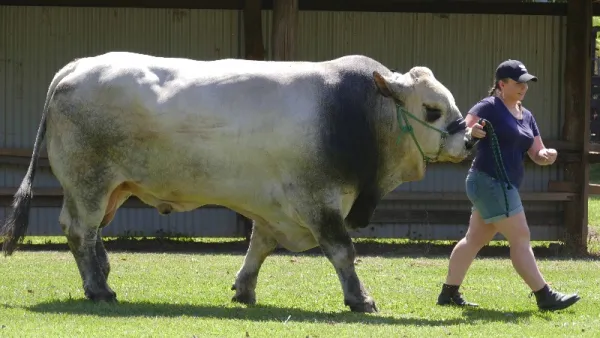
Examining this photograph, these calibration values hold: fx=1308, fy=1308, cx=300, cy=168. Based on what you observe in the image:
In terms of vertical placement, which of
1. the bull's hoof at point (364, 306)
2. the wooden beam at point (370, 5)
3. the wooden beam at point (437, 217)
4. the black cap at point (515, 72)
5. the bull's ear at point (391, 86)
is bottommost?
the bull's hoof at point (364, 306)

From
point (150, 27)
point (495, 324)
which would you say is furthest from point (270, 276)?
point (150, 27)

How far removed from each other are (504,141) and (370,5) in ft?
23.8

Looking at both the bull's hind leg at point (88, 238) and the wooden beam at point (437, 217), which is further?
the wooden beam at point (437, 217)

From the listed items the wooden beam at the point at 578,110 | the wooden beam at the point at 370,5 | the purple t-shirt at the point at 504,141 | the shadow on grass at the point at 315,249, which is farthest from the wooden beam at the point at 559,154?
the purple t-shirt at the point at 504,141

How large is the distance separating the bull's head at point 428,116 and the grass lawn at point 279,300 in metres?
1.39

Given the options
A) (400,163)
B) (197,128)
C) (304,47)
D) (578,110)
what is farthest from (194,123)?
(578,110)

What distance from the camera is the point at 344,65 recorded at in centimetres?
1109

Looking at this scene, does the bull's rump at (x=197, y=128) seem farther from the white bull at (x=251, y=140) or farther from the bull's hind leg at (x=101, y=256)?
the bull's hind leg at (x=101, y=256)

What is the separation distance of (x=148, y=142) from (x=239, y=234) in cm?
725

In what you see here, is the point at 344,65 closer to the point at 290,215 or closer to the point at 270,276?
the point at 290,215

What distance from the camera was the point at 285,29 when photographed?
16391 millimetres

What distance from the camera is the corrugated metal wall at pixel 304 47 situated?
17797 mm

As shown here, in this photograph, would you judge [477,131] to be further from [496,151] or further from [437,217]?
[437,217]

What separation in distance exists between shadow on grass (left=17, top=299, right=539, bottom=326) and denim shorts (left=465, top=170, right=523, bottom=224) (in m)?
0.82
